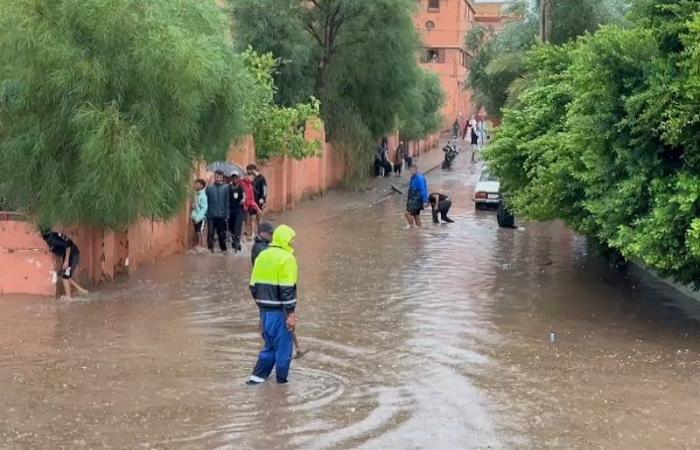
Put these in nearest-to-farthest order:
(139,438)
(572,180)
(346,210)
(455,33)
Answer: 1. (139,438)
2. (572,180)
3. (346,210)
4. (455,33)

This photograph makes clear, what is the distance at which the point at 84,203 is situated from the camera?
1326 centimetres

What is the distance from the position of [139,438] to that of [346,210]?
22.7 metres

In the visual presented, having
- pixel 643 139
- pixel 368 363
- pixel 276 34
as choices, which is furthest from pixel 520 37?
pixel 368 363

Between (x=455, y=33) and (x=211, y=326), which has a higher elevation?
(x=455, y=33)

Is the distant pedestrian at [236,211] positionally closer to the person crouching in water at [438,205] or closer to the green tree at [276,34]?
the person crouching in water at [438,205]

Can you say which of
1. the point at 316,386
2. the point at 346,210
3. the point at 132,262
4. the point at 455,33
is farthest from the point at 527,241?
the point at 455,33

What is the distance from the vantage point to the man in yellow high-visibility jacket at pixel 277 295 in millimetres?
9125

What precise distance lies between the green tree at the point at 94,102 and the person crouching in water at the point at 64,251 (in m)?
0.28

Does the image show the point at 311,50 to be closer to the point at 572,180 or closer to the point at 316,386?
the point at 572,180

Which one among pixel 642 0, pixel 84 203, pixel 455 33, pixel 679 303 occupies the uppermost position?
pixel 455 33

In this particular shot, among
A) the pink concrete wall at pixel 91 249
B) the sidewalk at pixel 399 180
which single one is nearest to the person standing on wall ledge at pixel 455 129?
the sidewalk at pixel 399 180

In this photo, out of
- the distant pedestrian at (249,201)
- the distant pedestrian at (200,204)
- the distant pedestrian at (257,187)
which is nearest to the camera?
the distant pedestrian at (200,204)

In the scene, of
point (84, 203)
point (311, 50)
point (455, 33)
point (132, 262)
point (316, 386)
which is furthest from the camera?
point (455, 33)

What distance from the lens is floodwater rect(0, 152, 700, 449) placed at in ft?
26.1
